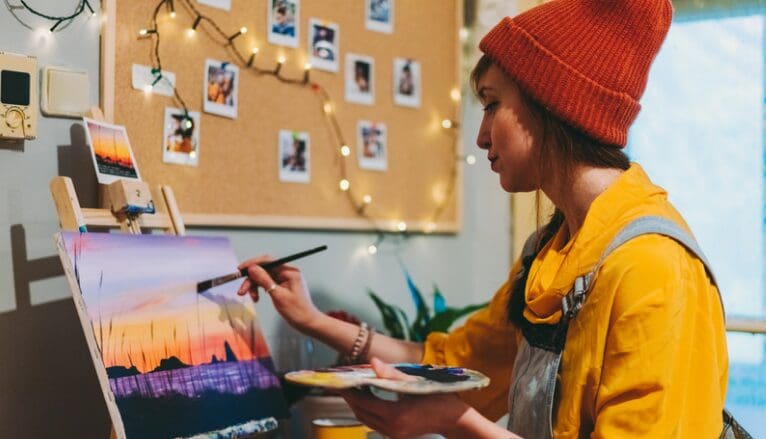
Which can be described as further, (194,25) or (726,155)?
Result: (726,155)

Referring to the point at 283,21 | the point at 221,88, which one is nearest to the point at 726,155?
the point at 283,21

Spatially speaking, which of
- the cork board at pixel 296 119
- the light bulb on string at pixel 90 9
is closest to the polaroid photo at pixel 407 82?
the cork board at pixel 296 119

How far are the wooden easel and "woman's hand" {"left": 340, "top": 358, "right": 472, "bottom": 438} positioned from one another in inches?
→ 15.5

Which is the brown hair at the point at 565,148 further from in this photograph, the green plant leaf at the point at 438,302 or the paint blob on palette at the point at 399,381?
the green plant leaf at the point at 438,302

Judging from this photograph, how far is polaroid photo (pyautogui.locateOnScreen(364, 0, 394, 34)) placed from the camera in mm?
2088

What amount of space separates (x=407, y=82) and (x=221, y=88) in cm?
62

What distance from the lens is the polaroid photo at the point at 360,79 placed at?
203 centimetres

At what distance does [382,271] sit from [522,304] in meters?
0.77

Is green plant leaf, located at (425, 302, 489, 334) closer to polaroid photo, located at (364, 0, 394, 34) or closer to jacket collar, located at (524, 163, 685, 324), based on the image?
jacket collar, located at (524, 163, 685, 324)

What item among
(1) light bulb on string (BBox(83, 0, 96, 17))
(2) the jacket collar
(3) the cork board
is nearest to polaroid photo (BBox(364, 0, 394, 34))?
(3) the cork board

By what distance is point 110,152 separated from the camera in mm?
1418

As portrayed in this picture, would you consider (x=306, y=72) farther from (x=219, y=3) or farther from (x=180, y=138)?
(x=180, y=138)

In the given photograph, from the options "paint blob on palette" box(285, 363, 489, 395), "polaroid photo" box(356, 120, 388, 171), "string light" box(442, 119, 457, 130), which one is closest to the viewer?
"paint blob on palette" box(285, 363, 489, 395)

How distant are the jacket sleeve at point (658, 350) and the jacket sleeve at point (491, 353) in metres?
0.40
